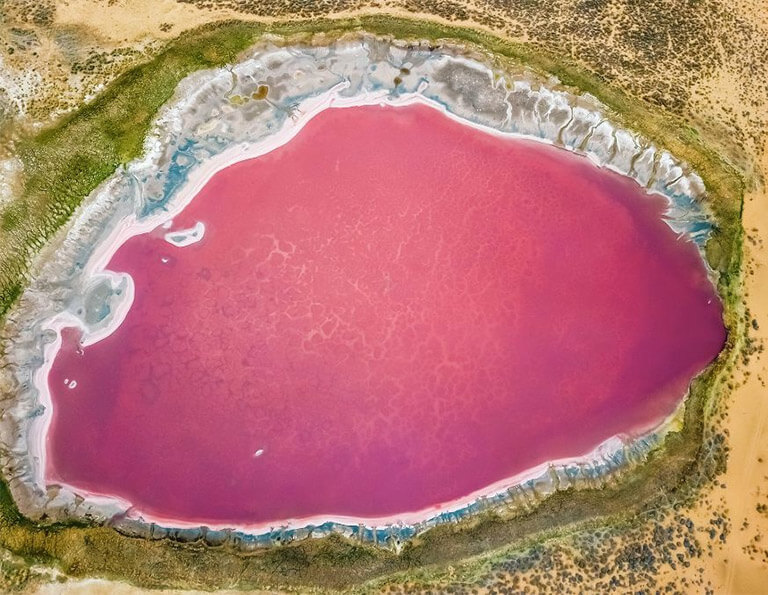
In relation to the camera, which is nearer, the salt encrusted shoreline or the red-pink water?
the salt encrusted shoreline

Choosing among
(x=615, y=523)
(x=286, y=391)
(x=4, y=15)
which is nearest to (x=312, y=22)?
(x=4, y=15)

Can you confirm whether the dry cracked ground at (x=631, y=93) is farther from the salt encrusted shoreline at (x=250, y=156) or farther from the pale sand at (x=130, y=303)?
the pale sand at (x=130, y=303)

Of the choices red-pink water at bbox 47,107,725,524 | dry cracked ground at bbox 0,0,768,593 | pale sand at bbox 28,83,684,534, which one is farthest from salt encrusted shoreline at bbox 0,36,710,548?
dry cracked ground at bbox 0,0,768,593

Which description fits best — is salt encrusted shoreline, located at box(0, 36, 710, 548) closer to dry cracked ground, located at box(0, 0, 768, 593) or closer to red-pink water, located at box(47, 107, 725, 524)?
red-pink water, located at box(47, 107, 725, 524)

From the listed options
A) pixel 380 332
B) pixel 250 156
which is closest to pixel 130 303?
pixel 250 156

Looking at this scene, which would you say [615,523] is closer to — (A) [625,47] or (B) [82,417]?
(A) [625,47]
